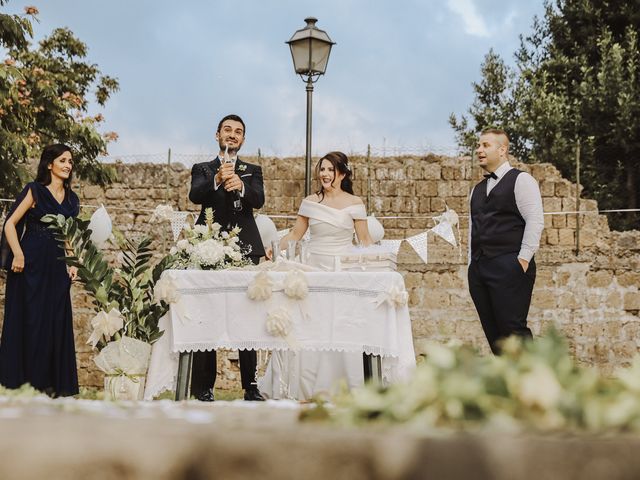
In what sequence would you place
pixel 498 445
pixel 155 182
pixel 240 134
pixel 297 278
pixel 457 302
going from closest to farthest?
pixel 498 445
pixel 297 278
pixel 240 134
pixel 457 302
pixel 155 182

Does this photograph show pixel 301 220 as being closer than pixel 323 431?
No

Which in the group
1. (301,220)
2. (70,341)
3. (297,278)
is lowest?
(70,341)

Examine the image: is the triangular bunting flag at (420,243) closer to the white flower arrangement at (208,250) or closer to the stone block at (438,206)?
the stone block at (438,206)

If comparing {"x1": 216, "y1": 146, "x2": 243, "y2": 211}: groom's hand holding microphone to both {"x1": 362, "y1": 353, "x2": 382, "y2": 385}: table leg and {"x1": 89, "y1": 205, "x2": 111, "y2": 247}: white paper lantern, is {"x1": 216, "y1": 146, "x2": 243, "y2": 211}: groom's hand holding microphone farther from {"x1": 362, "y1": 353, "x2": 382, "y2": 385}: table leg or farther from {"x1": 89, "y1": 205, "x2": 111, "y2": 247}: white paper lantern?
{"x1": 362, "y1": 353, "x2": 382, "y2": 385}: table leg

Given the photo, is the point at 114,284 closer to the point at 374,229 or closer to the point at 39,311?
the point at 39,311

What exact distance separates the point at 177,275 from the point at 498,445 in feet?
12.1

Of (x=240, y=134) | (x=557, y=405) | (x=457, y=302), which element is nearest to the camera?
(x=557, y=405)

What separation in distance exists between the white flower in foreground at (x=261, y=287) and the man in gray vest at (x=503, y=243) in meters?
1.45

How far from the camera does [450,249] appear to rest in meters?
13.0

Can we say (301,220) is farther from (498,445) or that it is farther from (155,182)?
(155,182)

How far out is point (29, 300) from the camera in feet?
19.9

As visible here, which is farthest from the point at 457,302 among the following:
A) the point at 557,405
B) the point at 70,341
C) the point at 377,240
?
the point at 557,405

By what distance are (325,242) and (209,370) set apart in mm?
1122

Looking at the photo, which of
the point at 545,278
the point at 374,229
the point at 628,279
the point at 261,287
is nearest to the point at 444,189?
the point at 545,278
